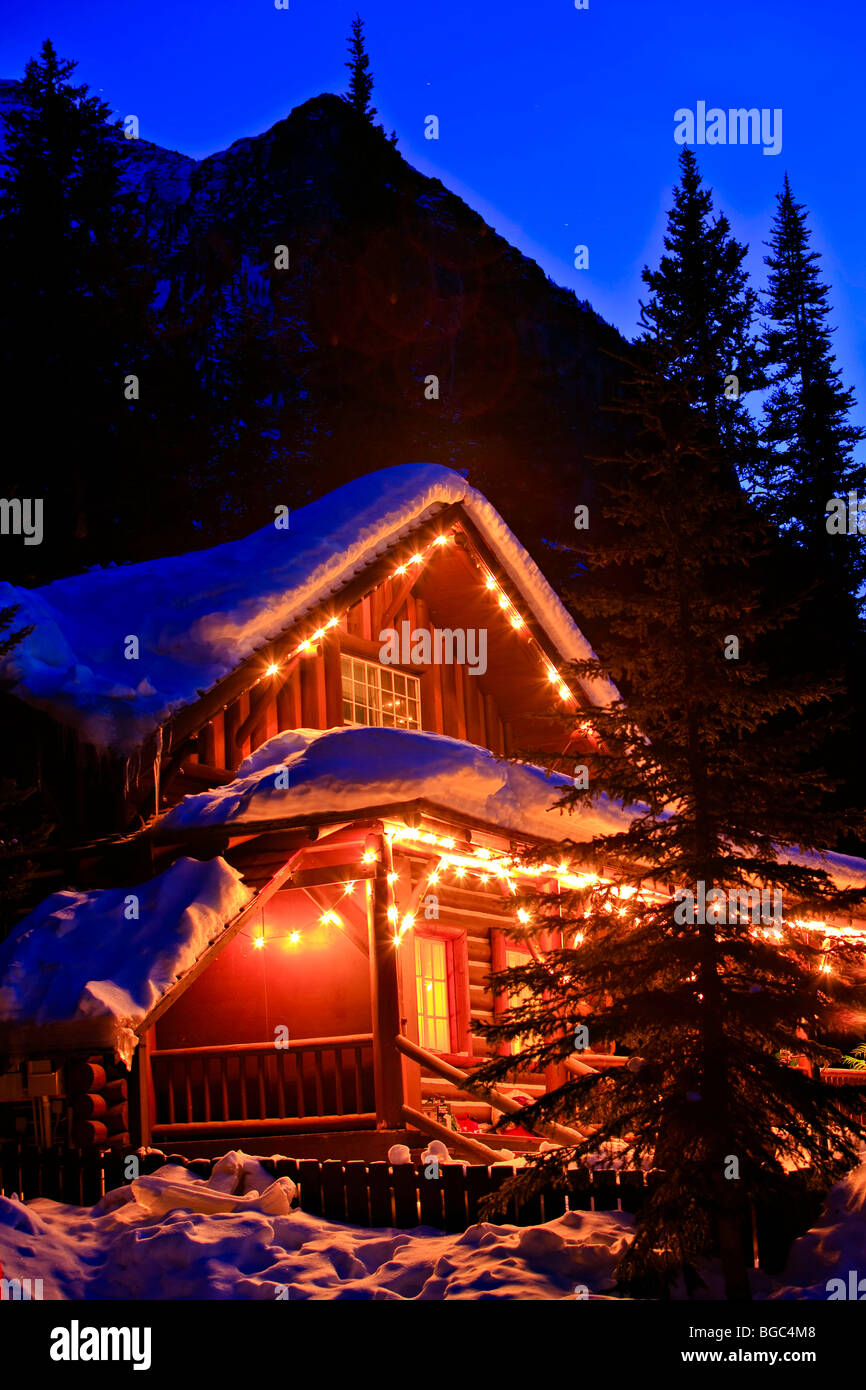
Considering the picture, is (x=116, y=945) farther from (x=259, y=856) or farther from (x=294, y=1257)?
(x=294, y=1257)

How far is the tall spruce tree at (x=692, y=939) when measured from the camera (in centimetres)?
695

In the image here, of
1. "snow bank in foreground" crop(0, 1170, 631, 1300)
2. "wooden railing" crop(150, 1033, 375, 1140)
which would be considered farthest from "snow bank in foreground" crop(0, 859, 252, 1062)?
"snow bank in foreground" crop(0, 1170, 631, 1300)

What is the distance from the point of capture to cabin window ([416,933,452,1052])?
627 inches

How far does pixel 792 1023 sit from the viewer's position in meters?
7.16

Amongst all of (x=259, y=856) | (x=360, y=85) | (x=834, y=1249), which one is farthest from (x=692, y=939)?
(x=360, y=85)

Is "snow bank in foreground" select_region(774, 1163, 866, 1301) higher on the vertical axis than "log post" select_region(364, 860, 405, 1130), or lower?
lower

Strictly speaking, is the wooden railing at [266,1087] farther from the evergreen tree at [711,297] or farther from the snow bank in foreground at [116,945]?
the evergreen tree at [711,297]

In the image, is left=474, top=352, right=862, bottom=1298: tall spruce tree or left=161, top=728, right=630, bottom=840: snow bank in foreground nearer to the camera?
left=474, top=352, right=862, bottom=1298: tall spruce tree

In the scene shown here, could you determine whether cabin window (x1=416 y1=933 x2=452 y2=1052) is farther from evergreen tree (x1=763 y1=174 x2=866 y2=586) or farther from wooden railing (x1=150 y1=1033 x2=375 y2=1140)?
evergreen tree (x1=763 y1=174 x2=866 y2=586)

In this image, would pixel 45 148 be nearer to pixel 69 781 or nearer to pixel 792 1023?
pixel 69 781

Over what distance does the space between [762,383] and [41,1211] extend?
1534 inches

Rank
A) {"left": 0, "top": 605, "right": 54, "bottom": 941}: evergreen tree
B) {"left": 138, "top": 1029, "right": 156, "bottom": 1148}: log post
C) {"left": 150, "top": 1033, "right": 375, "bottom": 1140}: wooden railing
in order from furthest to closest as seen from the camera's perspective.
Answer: {"left": 138, "top": 1029, "right": 156, "bottom": 1148}: log post → {"left": 150, "top": 1033, "right": 375, "bottom": 1140}: wooden railing → {"left": 0, "top": 605, "right": 54, "bottom": 941}: evergreen tree

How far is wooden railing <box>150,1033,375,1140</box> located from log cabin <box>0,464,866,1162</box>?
0.11ft

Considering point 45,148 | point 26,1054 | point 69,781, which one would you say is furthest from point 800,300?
point 26,1054
